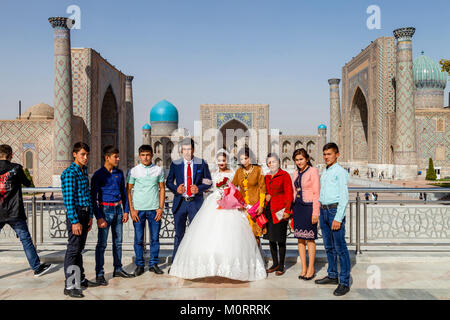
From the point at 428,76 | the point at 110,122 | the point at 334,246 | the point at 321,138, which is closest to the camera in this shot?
the point at 334,246

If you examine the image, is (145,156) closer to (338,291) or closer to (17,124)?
(338,291)

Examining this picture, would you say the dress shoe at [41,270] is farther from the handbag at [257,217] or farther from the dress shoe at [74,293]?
the handbag at [257,217]

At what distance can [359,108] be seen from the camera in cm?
2944

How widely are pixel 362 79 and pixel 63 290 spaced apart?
2630 centimetres

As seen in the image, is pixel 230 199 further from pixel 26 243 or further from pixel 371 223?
pixel 371 223

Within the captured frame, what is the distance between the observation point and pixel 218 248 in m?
3.16

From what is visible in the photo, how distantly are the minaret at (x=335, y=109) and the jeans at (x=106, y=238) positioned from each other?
29.7 metres

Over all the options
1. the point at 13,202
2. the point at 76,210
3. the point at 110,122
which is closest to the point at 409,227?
the point at 76,210

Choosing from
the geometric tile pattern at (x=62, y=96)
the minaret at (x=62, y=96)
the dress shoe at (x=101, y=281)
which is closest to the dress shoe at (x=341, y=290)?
the dress shoe at (x=101, y=281)

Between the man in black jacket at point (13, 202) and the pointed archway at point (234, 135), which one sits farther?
the pointed archway at point (234, 135)

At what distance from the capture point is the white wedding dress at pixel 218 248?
313 centimetres

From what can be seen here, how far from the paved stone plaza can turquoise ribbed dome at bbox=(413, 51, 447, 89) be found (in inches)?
1125

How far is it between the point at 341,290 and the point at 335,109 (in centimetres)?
3008
